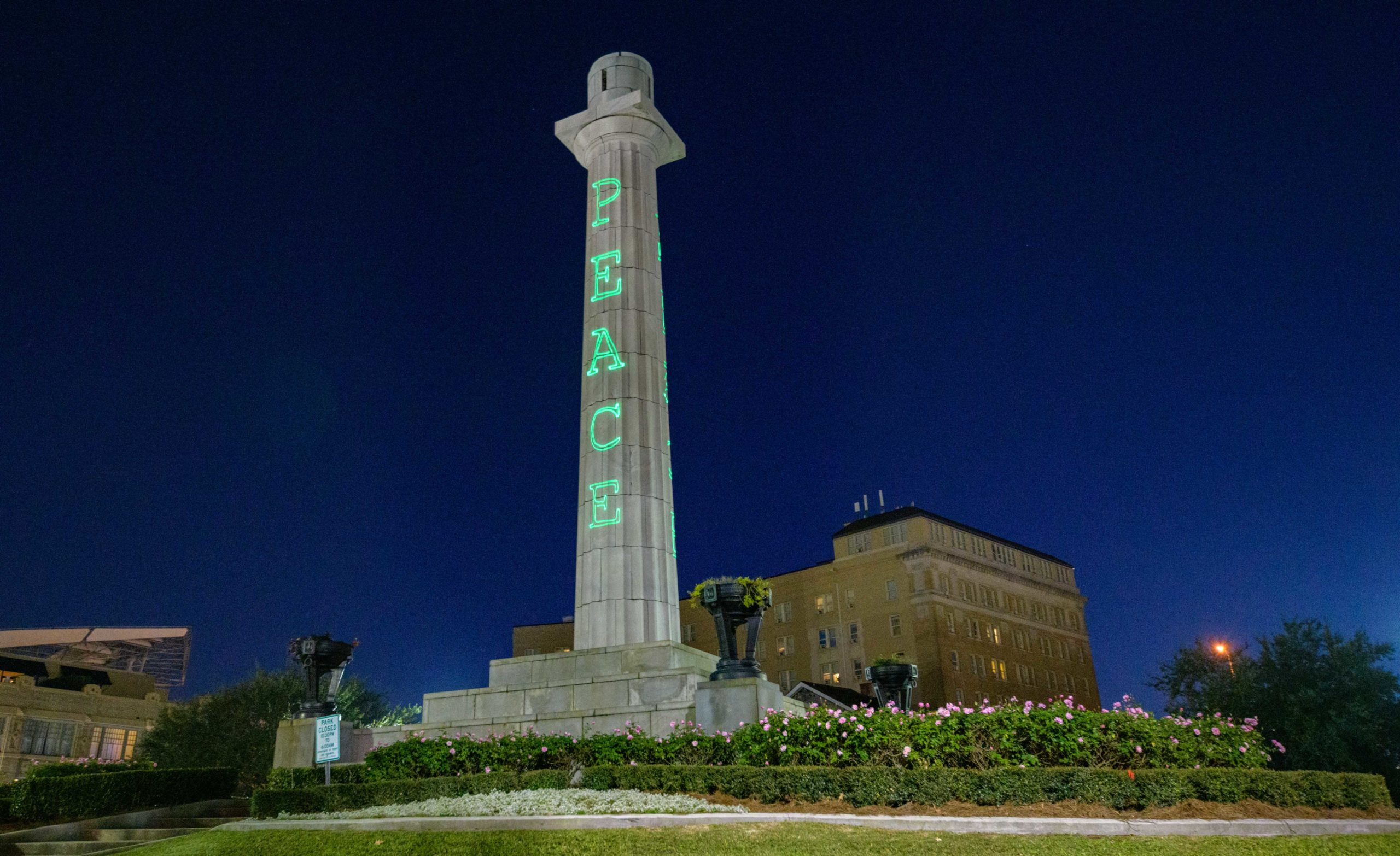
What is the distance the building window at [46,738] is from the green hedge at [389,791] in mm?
52693

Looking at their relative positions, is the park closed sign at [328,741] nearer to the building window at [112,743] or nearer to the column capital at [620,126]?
the column capital at [620,126]

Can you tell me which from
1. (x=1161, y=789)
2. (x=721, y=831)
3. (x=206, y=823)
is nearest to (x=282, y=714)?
(x=206, y=823)

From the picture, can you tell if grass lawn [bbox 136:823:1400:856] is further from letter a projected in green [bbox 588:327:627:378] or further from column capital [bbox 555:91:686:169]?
column capital [bbox 555:91:686:169]

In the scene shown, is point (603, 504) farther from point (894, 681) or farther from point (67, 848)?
point (67, 848)

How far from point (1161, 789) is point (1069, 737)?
1.74 metres

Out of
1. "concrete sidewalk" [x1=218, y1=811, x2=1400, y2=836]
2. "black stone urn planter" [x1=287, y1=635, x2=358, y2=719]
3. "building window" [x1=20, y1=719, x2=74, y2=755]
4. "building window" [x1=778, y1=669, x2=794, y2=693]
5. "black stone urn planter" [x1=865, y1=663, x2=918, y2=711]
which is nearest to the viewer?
"concrete sidewalk" [x1=218, y1=811, x2=1400, y2=836]

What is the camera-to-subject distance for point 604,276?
3067 cm

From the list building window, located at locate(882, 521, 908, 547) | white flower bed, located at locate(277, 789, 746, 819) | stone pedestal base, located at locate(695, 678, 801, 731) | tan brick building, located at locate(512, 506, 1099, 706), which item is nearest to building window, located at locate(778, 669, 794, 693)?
tan brick building, located at locate(512, 506, 1099, 706)

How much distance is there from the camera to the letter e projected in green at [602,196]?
1256 inches

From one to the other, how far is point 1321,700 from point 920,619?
1252 inches

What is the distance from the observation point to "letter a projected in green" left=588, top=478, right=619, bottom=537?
27.1m

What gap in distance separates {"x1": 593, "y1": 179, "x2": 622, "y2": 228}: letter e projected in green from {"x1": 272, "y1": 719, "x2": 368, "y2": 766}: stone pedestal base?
59.1 ft

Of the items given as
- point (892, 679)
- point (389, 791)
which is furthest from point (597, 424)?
point (389, 791)

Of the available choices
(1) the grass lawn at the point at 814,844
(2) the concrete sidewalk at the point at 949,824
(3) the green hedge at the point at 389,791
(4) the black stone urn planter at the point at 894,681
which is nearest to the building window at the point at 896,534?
(4) the black stone urn planter at the point at 894,681
